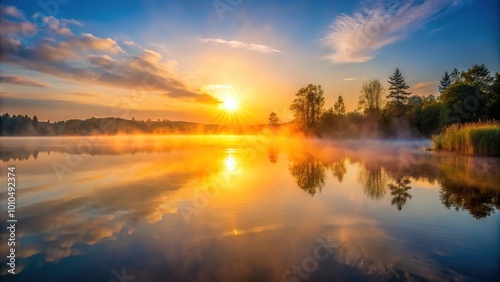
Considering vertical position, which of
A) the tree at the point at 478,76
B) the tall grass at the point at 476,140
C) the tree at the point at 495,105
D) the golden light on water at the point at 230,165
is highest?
the tree at the point at 478,76

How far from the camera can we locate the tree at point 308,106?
251 ft

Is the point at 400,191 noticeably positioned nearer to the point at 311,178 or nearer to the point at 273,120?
the point at 311,178

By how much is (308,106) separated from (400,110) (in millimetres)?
23133

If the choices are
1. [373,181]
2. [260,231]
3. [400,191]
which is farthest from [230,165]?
[260,231]

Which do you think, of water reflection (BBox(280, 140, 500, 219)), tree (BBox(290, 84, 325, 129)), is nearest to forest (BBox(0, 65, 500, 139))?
tree (BBox(290, 84, 325, 129))

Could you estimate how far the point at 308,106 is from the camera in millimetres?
76938

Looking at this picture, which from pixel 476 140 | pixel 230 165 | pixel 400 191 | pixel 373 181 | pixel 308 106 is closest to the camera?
pixel 400 191

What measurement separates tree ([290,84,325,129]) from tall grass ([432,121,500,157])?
51.0 metres

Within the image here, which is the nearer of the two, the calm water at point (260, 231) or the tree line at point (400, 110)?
the calm water at point (260, 231)

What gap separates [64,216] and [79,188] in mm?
4289

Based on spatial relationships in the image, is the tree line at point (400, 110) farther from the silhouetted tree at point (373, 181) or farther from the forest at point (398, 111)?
the silhouetted tree at point (373, 181)

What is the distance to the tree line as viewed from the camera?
44.6 meters

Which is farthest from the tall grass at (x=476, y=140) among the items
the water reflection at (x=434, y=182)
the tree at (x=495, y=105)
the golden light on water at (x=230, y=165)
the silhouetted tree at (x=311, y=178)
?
the tree at (x=495, y=105)

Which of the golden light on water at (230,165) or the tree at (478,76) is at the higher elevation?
the tree at (478,76)
